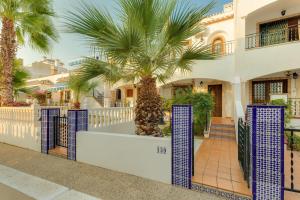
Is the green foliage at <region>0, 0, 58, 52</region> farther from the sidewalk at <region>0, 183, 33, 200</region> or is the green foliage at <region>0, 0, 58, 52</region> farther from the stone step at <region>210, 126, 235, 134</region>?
the stone step at <region>210, 126, 235, 134</region>

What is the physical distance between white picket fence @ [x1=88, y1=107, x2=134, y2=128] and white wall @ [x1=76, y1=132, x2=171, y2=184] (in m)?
1.46


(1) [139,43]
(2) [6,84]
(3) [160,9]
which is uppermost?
(3) [160,9]

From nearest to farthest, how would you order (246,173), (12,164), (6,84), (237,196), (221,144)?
1. (237,196)
2. (246,173)
3. (12,164)
4. (221,144)
5. (6,84)

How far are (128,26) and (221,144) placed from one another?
5.88 metres

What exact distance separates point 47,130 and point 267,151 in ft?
23.6

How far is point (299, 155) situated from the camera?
20.6 ft

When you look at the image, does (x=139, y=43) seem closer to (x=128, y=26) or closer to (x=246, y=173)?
(x=128, y=26)

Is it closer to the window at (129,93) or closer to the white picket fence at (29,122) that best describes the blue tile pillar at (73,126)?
the white picket fence at (29,122)

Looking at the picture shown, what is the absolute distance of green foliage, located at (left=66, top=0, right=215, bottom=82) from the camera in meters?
4.68

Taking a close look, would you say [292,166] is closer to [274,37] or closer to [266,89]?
[266,89]

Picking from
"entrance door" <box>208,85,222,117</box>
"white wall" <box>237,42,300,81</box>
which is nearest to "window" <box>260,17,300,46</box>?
"white wall" <box>237,42,300,81</box>

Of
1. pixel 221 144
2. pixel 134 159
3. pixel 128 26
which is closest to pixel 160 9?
pixel 128 26

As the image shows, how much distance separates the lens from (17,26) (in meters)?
10.1

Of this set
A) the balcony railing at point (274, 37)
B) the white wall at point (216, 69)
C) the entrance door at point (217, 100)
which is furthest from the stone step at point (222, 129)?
the balcony railing at point (274, 37)
